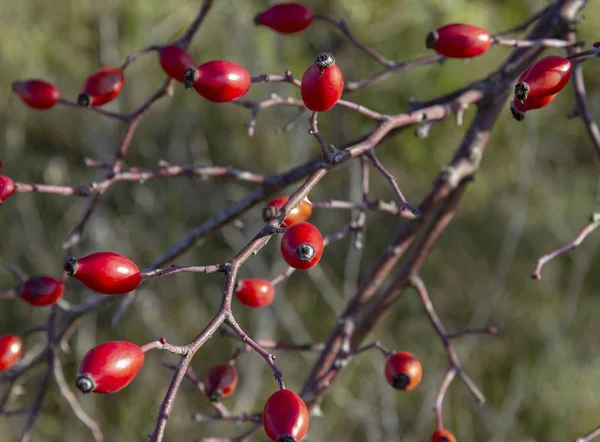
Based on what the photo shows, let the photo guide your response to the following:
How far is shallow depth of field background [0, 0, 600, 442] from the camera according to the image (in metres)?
4.30

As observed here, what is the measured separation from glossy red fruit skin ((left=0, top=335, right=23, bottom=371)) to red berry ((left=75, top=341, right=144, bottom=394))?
563 millimetres

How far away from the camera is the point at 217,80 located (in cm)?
106

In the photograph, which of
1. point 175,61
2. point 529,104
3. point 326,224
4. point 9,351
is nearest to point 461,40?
point 529,104

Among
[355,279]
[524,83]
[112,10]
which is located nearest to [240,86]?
[524,83]

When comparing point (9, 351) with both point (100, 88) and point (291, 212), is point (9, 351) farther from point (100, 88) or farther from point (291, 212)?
point (291, 212)

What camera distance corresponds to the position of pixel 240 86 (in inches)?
42.6

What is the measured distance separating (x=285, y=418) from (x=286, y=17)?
102 cm

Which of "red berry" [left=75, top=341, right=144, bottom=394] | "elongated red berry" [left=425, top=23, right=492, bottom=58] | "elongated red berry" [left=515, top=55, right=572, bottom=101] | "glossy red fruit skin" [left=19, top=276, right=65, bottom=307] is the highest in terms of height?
"elongated red berry" [left=425, top=23, right=492, bottom=58]

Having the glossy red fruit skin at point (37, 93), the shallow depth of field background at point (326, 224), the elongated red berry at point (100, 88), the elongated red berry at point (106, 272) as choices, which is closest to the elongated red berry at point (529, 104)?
the elongated red berry at point (106, 272)

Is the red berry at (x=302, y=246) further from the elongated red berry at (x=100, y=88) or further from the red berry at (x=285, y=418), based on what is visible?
the elongated red berry at (x=100, y=88)

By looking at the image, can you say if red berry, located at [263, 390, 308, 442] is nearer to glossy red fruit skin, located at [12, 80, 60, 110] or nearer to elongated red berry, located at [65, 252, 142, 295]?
elongated red berry, located at [65, 252, 142, 295]

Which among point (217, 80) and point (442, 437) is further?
Result: point (442, 437)

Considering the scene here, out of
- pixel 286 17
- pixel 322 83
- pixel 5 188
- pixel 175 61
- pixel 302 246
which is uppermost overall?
pixel 286 17

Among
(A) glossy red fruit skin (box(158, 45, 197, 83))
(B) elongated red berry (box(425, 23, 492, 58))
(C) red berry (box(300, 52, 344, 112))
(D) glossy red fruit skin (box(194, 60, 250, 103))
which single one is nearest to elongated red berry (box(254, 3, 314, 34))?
(A) glossy red fruit skin (box(158, 45, 197, 83))
